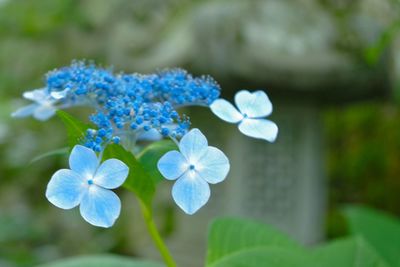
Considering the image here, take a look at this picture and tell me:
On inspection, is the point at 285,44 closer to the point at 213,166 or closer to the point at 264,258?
the point at 264,258

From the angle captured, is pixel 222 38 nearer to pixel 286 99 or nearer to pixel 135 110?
pixel 286 99

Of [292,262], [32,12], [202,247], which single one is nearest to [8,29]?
[32,12]

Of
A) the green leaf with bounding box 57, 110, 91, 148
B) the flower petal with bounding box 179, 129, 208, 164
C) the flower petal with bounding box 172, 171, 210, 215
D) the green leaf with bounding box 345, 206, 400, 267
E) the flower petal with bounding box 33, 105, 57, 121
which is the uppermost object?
the green leaf with bounding box 345, 206, 400, 267

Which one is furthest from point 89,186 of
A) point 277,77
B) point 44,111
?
point 277,77

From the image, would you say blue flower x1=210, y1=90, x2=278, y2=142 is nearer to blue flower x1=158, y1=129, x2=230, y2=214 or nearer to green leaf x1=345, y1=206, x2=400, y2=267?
blue flower x1=158, y1=129, x2=230, y2=214

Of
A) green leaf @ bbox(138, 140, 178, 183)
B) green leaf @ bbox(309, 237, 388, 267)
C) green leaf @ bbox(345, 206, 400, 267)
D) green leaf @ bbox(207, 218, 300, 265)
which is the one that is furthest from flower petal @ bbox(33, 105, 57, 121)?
green leaf @ bbox(345, 206, 400, 267)
